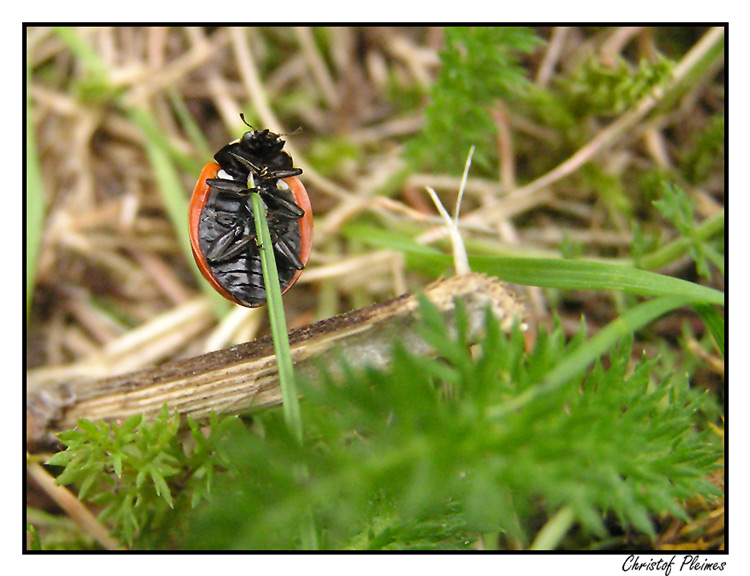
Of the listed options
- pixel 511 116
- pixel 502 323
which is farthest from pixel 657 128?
pixel 502 323

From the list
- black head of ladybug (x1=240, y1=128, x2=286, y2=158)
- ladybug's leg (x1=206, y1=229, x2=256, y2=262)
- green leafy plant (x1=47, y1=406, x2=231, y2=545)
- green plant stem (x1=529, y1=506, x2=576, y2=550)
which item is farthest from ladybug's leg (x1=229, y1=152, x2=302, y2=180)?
green plant stem (x1=529, y1=506, x2=576, y2=550)

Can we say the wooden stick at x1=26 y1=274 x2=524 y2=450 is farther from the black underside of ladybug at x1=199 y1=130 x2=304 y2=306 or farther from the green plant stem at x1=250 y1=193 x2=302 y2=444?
the black underside of ladybug at x1=199 y1=130 x2=304 y2=306

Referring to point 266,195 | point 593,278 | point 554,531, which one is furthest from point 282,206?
point 554,531

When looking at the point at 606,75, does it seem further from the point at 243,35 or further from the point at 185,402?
the point at 185,402

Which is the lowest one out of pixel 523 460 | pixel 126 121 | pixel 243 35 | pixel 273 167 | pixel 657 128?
pixel 523 460

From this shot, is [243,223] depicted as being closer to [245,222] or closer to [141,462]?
[245,222]

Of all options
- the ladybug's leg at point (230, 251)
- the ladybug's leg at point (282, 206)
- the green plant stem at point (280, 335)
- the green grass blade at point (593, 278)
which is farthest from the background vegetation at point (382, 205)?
the ladybug's leg at point (230, 251)
